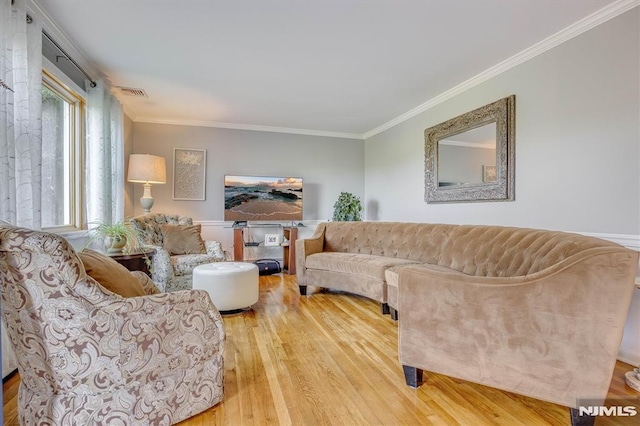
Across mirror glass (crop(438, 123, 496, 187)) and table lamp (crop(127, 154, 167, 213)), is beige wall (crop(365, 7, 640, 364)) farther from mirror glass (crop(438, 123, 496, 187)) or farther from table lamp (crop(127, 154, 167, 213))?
table lamp (crop(127, 154, 167, 213))

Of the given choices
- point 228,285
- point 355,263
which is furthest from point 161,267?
point 355,263

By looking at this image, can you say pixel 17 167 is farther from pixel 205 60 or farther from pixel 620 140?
pixel 620 140

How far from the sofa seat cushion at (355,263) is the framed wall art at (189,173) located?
2426 mm

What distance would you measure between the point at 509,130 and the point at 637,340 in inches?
74.7

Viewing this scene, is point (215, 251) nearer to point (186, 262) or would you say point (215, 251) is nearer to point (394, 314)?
point (186, 262)

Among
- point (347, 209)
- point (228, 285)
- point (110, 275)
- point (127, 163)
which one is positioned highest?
point (127, 163)

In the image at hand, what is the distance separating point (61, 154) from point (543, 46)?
14.5ft

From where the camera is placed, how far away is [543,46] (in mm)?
2635

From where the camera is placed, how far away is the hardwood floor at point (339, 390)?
1.51 metres

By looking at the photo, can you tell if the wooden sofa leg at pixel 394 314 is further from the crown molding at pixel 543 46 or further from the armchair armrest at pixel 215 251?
the crown molding at pixel 543 46

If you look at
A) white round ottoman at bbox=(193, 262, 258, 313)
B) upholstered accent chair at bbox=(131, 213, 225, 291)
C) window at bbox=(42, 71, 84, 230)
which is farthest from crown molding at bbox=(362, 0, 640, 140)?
window at bbox=(42, 71, 84, 230)

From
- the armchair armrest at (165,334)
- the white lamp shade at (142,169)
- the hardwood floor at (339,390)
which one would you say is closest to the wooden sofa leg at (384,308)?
the hardwood floor at (339,390)

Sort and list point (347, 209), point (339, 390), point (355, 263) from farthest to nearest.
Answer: point (347, 209)
point (355, 263)
point (339, 390)

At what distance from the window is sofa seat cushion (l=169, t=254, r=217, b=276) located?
3.20ft
